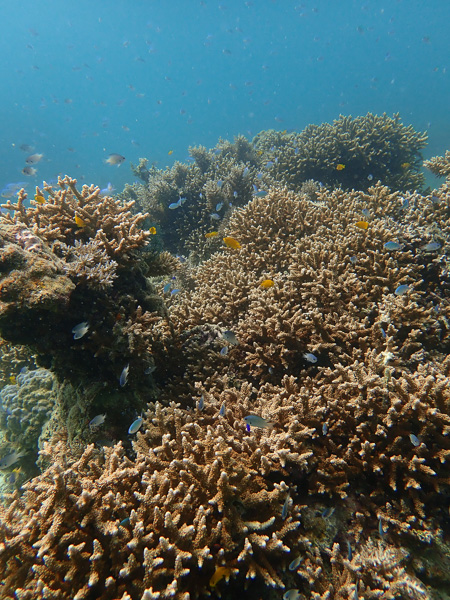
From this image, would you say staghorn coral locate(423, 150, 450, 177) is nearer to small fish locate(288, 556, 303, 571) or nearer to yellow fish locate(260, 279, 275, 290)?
yellow fish locate(260, 279, 275, 290)

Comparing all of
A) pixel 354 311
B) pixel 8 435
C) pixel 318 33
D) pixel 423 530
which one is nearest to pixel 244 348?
pixel 354 311

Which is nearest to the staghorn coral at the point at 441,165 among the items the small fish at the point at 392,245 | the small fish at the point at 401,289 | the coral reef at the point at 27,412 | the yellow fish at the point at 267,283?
the small fish at the point at 392,245

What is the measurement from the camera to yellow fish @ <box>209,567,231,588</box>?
185 centimetres

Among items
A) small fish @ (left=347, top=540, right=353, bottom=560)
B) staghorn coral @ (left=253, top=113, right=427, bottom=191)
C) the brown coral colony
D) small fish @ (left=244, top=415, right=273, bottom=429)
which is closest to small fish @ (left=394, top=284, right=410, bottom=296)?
the brown coral colony

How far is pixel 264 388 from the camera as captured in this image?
10.9 feet

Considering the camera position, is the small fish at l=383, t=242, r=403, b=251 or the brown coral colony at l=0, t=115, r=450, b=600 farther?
the small fish at l=383, t=242, r=403, b=251

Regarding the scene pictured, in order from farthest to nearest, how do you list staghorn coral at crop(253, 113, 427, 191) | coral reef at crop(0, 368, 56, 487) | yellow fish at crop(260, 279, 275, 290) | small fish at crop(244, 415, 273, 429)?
staghorn coral at crop(253, 113, 427, 191) → coral reef at crop(0, 368, 56, 487) → yellow fish at crop(260, 279, 275, 290) → small fish at crop(244, 415, 273, 429)

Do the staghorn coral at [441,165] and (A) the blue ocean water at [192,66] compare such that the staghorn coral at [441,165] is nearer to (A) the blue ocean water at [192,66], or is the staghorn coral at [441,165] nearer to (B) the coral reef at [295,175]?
(B) the coral reef at [295,175]

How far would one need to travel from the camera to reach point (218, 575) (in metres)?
1.86

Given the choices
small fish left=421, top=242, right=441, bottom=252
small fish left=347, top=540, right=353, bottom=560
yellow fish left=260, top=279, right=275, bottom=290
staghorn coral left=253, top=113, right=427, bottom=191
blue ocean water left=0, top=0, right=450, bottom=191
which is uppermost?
blue ocean water left=0, top=0, right=450, bottom=191

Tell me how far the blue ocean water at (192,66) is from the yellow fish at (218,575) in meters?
80.2

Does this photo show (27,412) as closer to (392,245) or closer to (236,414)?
(236,414)

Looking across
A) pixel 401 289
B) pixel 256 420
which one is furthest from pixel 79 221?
pixel 401 289

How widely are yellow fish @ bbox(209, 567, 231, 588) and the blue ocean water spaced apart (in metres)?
80.2
